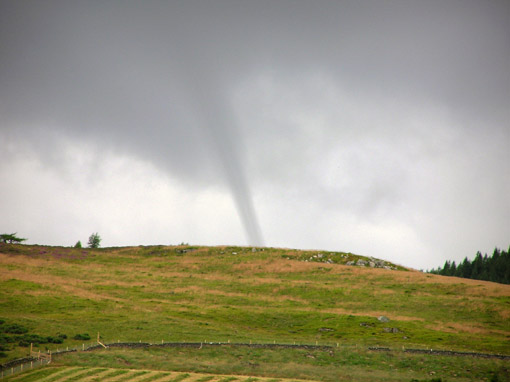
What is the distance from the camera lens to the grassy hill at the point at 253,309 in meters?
50.8

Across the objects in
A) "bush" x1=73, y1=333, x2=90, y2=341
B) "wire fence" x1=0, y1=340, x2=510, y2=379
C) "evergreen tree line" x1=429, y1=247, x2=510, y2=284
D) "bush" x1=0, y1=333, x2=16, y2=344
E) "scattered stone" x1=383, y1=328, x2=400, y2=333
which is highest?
"evergreen tree line" x1=429, y1=247, x2=510, y2=284

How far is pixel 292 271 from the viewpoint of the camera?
111062mm

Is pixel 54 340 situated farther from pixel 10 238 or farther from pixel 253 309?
pixel 10 238

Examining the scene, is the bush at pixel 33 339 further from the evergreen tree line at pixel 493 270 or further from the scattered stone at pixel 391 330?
the evergreen tree line at pixel 493 270

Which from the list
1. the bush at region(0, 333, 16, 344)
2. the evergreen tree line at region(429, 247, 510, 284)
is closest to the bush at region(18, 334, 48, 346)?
the bush at region(0, 333, 16, 344)

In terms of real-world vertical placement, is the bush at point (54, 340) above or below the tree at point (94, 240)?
below

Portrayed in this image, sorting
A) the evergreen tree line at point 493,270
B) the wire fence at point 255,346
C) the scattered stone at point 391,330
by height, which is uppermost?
the evergreen tree line at point 493,270

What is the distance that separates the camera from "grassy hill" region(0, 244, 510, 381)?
50844 mm

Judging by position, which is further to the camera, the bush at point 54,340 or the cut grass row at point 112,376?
the bush at point 54,340

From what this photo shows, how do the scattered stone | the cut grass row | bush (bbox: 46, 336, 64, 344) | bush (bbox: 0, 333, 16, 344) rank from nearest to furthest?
the cut grass row, bush (bbox: 0, 333, 16, 344), bush (bbox: 46, 336, 64, 344), the scattered stone

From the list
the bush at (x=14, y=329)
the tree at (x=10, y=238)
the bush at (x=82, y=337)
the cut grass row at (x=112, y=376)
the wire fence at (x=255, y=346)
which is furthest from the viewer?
the tree at (x=10, y=238)

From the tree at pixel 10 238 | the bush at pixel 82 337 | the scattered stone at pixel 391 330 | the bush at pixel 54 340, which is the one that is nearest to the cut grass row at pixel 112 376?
the bush at pixel 54 340

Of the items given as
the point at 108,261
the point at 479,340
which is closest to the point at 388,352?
the point at 479,340

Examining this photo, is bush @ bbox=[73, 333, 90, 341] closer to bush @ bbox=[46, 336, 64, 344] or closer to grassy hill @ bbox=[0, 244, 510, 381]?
grassy hill @ bbox=[0, 244, 510, 381]
